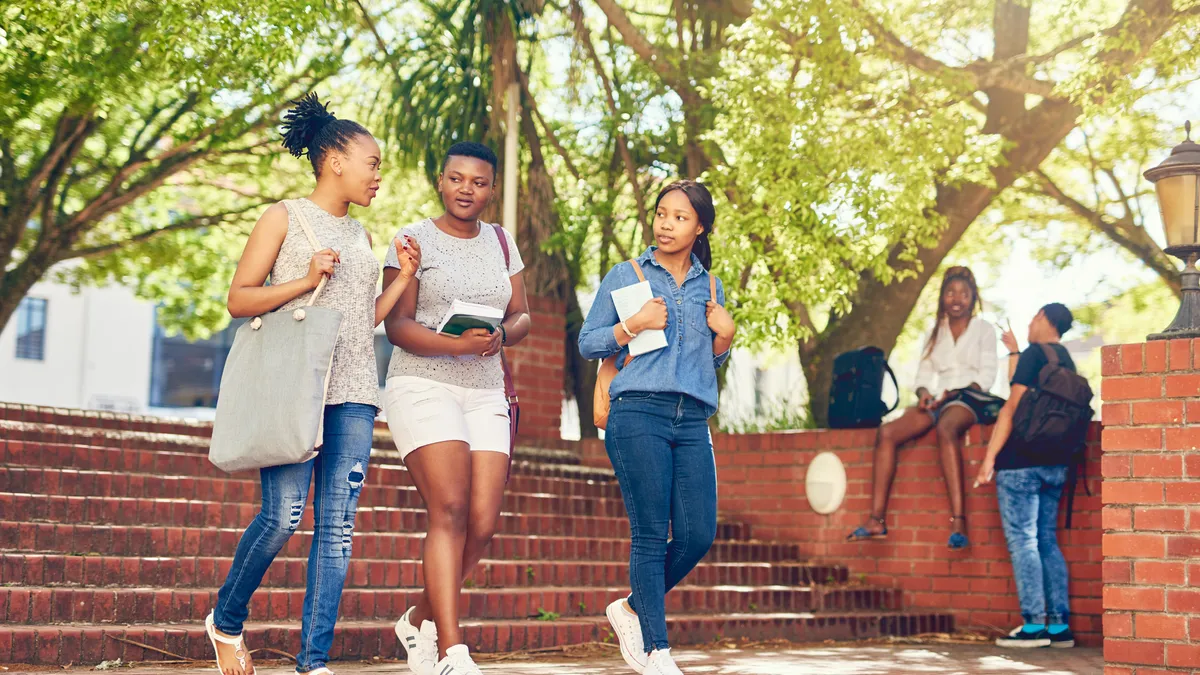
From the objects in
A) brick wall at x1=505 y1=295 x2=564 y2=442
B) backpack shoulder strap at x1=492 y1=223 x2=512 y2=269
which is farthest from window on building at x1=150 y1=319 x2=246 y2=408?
backpack shoulder strap at x1=492 y1=223 x2=512 y2=269

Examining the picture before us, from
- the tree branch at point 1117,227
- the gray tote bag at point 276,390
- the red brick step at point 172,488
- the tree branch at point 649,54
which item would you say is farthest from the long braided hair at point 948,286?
the tree branch at point 1117,227

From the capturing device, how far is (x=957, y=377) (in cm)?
928

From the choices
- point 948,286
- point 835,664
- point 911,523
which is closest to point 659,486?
point 835,664

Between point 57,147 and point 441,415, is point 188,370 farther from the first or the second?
point 441,415

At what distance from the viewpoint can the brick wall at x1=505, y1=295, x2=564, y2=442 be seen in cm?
1299

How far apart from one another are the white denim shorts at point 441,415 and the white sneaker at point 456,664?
71cm

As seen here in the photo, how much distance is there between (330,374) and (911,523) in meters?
6.29

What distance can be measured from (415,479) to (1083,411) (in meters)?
4.93

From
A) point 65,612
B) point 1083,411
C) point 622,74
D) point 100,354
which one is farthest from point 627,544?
point 100,354

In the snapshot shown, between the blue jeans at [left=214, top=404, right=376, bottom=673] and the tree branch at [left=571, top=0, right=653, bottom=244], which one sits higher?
the tree branch at [left=571, top=0, right=653, bottom=244]

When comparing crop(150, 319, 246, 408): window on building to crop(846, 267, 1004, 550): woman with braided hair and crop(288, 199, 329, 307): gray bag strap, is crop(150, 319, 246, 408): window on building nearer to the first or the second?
crop(846, 267, 1004, 550): woman with braided hair

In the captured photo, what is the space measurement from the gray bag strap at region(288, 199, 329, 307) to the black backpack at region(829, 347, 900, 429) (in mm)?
6466

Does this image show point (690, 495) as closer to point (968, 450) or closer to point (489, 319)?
point (489, 319)

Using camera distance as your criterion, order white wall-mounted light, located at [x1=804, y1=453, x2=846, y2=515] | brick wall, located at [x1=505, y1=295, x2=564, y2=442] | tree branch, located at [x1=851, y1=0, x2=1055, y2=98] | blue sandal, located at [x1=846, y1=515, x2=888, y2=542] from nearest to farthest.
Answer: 1. blue sandal, located at [x1=846, y1=515, x2=888, y2=542]
2. white wall-mounted light, located at [x1=804, y1=453, x2=846, y2=515]
3. tree branch, located at [x1=851, y1=0, x2=1055, y2=98]
4. brick wall, located at [x1=505, y1=295, x2=564, y2=442]
